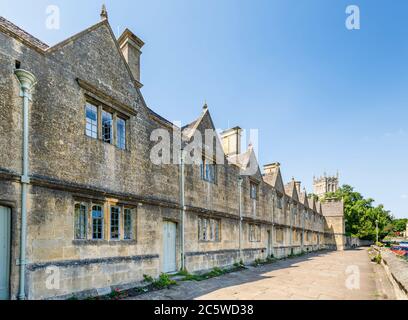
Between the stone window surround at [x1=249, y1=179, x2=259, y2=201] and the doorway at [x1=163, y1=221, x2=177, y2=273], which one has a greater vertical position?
the stone window surround at [x1=249, y1=179, x2=259, y2=201]

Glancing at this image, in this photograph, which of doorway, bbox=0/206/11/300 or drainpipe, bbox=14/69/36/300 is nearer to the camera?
doorway, bbox=0/206/11/300

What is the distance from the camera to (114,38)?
1071 cm

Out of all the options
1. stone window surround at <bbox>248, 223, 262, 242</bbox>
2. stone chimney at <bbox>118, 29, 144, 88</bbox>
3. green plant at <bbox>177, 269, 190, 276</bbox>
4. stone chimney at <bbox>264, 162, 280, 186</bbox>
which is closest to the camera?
stone chimney at <bbox>118, 29, 144, 88</bbox>

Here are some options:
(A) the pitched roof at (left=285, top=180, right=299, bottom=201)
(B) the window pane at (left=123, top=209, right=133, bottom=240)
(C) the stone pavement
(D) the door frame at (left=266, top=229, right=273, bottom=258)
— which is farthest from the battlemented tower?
(B) the window pane at (left=123, top=209, right=133, bottom=240)

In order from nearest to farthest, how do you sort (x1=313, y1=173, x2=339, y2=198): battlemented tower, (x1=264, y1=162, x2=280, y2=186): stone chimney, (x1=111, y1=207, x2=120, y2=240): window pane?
(x1=111, y1=207, x2=120, y2=240): window pane → (x1=264, y1=162, x2=280, y2=186): stone chimney → (x1=313, y1=173, x2=339, y2=198): battlemented tower

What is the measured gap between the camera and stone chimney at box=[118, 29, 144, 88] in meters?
12.5

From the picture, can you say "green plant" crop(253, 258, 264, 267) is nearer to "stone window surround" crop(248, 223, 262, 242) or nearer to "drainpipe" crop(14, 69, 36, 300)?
"stone window surround" crop(248, 223, 262, 242)

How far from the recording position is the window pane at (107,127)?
10.0 meters

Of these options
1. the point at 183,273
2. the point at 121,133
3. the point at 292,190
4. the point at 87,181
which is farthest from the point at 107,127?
the point at 292,190

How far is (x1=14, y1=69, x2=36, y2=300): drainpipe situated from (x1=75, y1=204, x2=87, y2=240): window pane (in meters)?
1.70

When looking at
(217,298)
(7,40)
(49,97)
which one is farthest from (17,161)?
(217,298)

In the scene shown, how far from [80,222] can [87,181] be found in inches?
49.8

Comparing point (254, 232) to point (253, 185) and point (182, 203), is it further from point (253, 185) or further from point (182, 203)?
point (182, 203)

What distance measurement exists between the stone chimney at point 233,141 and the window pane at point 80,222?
49.8 feet
